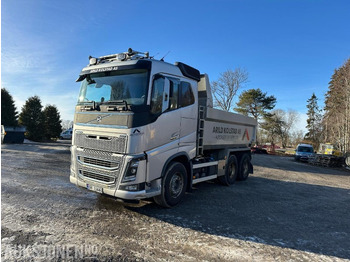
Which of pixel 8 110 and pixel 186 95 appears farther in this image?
pixel 8 110

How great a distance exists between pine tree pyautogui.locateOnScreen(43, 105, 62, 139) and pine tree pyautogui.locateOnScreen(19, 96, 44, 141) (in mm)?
2169

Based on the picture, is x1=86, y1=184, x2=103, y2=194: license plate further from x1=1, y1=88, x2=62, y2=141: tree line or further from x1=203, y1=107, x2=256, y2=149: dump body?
x1=1, y1=88, x2=62, y2=141: tree line

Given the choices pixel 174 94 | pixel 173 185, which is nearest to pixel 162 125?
pixel 174 94

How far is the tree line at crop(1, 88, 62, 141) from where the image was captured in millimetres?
23950

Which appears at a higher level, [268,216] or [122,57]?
[122,57]

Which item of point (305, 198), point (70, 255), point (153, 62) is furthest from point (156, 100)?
point (305, 198)

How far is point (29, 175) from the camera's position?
8391 millimetres

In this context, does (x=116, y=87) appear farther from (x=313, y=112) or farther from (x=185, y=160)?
(x=313, y=112)

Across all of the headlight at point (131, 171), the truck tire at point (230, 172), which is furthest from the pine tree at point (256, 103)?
A: the headlight at point (131, 171)

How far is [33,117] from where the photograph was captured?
87.5ft

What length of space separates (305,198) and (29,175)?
9720mm

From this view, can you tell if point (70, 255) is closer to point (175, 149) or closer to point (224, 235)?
point (224, 235)

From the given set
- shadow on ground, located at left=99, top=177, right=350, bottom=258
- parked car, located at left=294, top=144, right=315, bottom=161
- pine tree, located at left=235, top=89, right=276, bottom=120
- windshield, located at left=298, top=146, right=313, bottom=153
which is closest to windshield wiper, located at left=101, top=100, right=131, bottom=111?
shadow on ground, located at left=99, top=177, right=350, bottom=258

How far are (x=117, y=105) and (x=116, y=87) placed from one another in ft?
1.62
